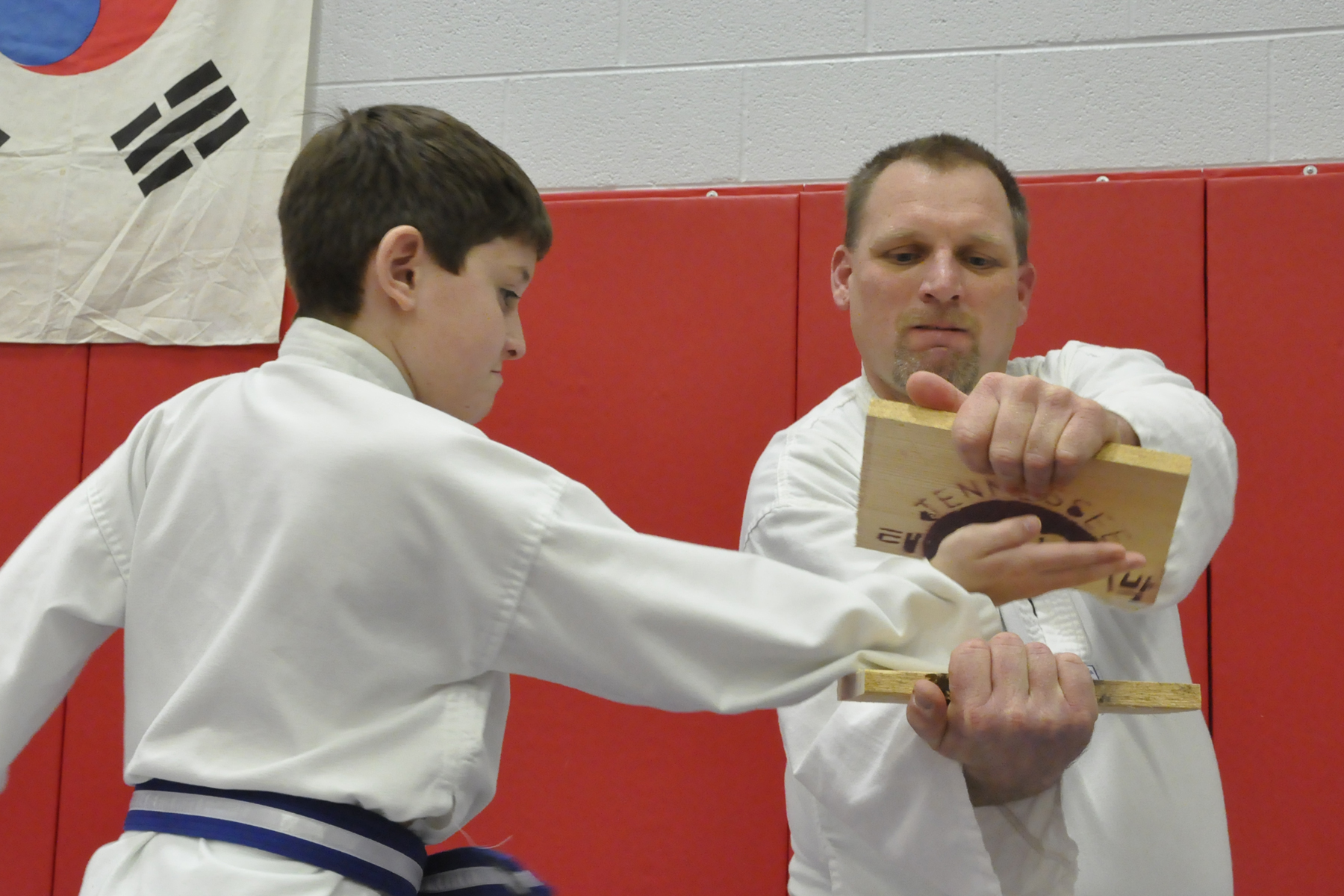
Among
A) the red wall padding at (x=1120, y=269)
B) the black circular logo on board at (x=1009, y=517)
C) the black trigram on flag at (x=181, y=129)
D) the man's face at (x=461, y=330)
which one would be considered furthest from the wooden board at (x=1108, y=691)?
the black trigram on flag at (x=181, y=129)

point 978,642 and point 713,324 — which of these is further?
point 713,324

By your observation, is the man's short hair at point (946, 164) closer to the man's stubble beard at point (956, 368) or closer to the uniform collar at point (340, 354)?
the man's stubble beard at point (956, 368)

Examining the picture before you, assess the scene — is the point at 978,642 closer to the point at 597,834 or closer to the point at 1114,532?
the point at 1114,532

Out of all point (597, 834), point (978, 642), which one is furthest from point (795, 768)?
point (597, 834)

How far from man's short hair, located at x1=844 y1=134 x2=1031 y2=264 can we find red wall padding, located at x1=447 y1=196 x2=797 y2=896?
0.60m

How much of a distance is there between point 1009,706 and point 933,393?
0.82 feet

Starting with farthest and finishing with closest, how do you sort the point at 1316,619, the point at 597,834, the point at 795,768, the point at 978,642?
1. the point at 597,834
2. the point at 1316,619
3. the point at 795,768
4. the point at 978,642

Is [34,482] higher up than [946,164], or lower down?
lower down

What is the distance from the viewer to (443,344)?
3.76 ft

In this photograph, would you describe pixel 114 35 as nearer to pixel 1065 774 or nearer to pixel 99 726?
pixel 99 726

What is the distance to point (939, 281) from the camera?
1.38 m

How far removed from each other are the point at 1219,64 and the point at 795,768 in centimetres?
178

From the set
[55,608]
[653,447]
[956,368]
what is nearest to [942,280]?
[956,368]

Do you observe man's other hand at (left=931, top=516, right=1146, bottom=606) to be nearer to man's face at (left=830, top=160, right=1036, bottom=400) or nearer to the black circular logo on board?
the black circular logo on board
